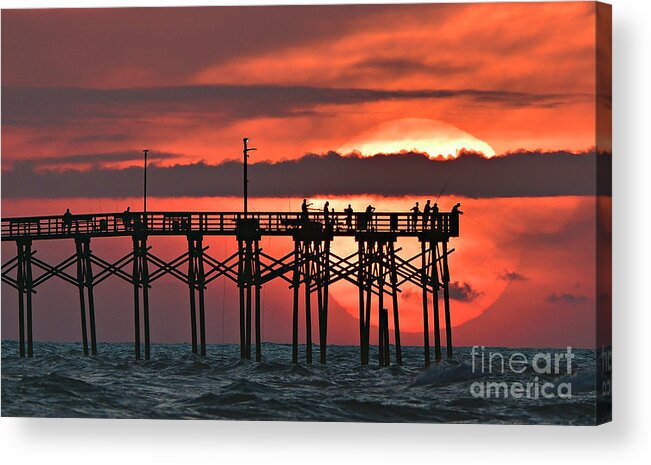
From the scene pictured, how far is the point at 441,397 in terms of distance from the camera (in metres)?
39.2

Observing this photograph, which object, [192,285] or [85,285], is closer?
[192,285]

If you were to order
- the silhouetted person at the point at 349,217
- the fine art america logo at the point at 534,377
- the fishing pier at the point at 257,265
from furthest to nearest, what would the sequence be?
the fishing pier at the point at 257,265 < the silhouetted person at the point at 349,217 < the fine art america logo at the point at 534,377

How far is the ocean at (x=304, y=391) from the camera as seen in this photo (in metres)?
38.4

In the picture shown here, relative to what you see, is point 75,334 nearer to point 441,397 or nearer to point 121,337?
point 121,337

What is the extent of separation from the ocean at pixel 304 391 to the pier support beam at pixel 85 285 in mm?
3080

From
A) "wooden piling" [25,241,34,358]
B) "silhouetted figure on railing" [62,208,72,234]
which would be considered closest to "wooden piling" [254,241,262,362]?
"silhouetted figure on railing" [62,208,72,234]

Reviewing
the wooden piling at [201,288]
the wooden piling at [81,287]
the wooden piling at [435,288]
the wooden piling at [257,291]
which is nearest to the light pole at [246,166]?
the wooden piling at [257,291]

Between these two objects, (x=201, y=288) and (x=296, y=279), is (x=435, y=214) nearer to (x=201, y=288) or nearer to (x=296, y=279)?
(x=296, y=279)

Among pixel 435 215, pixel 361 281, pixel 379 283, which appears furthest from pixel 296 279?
pixel 435 215

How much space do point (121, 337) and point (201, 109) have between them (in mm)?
5914

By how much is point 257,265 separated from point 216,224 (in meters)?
1.95

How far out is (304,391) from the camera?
130 ft

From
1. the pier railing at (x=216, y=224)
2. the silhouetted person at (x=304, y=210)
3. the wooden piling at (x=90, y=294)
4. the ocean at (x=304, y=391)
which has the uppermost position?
the silhouetted person at (x=304, y=210)

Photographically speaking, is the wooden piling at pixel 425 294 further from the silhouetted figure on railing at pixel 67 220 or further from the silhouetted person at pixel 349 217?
the silhouetted figure on railing at pixel 67 220
